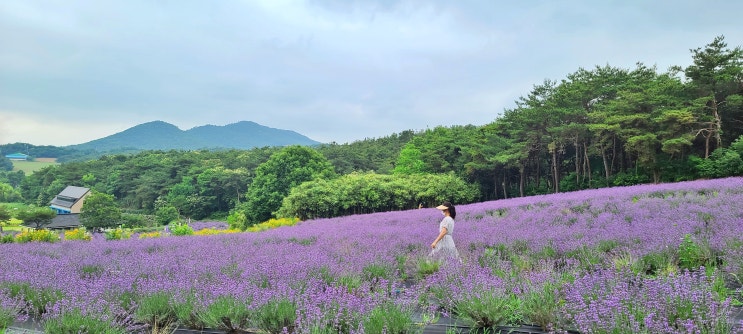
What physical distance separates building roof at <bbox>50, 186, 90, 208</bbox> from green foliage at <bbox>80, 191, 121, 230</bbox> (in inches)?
1208

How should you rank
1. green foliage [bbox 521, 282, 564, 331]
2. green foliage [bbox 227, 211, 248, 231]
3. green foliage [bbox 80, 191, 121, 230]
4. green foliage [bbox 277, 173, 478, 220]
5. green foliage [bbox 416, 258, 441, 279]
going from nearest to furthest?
green foliage [bbox 521, 282, 564, 331], green foliage [bbox 416, 258, 441, 279], green foliage [bbox 277, 173, 478, 220], green foliage [bbox 227, 211, 248, 231], green foliage [bbox 80, 191, 121, 230]

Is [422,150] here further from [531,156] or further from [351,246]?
[351,246]

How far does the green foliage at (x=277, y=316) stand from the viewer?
355 cm

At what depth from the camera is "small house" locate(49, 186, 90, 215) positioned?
7665 cm

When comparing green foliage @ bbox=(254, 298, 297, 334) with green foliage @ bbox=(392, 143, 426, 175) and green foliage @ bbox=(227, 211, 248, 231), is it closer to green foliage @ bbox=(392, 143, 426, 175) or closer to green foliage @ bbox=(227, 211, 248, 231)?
green foliage @ bbox=(227, 211, 248, 231)

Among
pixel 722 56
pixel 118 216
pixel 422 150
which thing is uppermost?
pixel 722 56

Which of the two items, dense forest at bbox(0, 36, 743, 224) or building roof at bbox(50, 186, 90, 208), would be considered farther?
building roof at bbox(50, 186, 90, 208)

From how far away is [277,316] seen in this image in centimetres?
358

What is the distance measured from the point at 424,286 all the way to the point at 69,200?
92.5m

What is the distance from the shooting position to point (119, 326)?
3.66 metres

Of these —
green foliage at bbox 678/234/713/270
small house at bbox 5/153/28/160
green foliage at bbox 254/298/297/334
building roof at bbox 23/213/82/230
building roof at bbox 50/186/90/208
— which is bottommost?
building roof at bbox 23/213/82/230

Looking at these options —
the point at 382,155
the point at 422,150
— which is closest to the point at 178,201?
the point at 382,155

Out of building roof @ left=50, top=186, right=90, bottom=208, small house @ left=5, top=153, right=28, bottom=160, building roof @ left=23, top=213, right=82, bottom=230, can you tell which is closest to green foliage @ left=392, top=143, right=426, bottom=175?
building roof @ left=23, top=213, right=82, bottom=230

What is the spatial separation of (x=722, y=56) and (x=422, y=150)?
86.3ft
